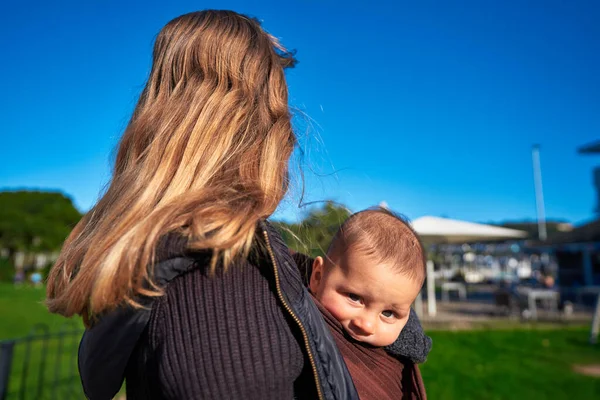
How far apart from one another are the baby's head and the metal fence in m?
3.27

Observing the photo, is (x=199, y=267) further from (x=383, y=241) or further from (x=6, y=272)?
(x=6, y=272)

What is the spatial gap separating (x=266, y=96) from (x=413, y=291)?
0.76m

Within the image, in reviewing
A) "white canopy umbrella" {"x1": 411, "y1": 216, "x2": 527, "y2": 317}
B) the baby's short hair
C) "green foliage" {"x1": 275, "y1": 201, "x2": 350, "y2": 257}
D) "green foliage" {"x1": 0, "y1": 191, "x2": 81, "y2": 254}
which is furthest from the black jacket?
"green foliage" {"x1": 0, "y1": 191, "x2": 81, "y2": 254}

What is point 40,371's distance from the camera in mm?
5234

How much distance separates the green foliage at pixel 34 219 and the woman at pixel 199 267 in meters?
66.5

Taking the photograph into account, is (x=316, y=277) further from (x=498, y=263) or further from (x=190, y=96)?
(x=498, y=263)

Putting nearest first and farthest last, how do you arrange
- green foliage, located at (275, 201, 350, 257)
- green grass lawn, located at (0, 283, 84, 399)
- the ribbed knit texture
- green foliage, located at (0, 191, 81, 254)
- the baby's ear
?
1. the ribbed knit texture
2. green foliage, located at (275, 201, 350, 257)
3. the baby's ear
4. green grass lawn, located at (0, 283, 84, 399)
5. green foliage, located at (0, 191, 81, 254)

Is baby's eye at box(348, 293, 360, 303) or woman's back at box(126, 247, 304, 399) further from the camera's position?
baby's eye at box(348, 293, 360, 303)

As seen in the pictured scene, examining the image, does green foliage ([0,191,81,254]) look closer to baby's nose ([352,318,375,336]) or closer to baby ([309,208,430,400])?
baby ([309,208,430,400])

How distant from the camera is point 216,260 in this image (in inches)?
43.4

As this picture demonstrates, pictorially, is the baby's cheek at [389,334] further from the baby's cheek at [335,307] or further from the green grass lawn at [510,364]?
the green grass lawn at [510,364]

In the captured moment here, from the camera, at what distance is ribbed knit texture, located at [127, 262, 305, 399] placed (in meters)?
1.05

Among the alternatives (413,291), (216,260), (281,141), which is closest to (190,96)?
(281,141)

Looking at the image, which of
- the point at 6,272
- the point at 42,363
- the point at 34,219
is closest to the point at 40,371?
the point at 42,363
